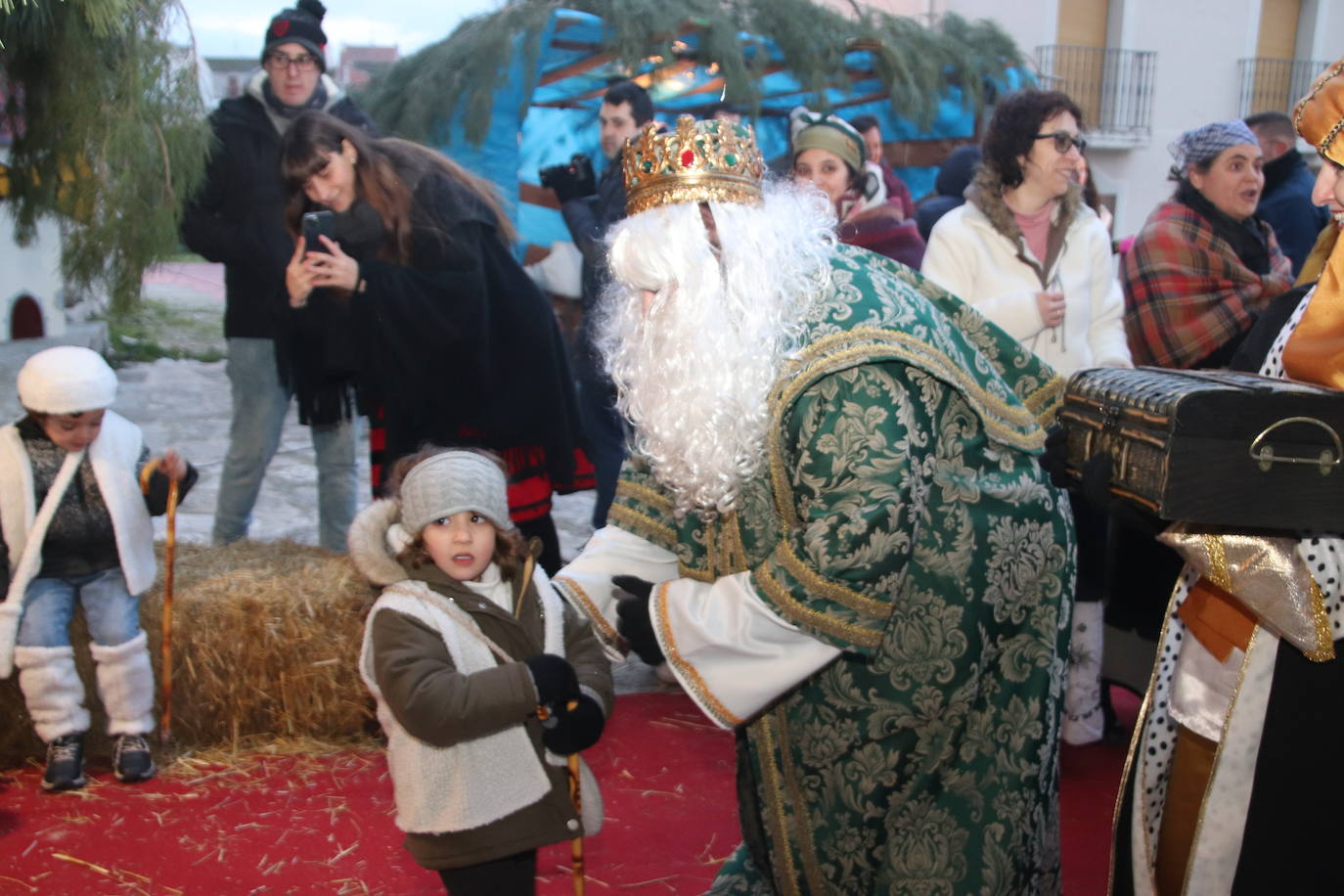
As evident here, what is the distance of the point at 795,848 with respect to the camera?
91.7 inches

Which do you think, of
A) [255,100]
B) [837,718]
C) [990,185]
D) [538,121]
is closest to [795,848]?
[837,718]

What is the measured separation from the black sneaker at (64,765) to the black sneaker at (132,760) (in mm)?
110

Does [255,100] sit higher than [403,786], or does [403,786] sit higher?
[255,100]

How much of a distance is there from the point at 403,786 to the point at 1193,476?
5.39 feet

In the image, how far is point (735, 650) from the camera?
82.7 inches

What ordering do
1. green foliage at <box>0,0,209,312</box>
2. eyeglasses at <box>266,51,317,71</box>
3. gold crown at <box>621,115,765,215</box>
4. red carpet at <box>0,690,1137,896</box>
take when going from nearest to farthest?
gold crown at <box>621,115,765,215</box>
red carpet at <box>0,690,1137,896</box>
green foliage at <box>0,0,209,312</box>
eyeglasses at <box>266,51,317,71</box>

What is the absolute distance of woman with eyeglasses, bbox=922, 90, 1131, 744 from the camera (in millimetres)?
4121

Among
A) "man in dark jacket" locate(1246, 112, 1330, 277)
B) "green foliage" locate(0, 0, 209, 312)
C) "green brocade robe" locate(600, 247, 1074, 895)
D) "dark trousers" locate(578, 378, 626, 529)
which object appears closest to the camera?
"green brocade robe" locate(600, 247, 1074, 895)

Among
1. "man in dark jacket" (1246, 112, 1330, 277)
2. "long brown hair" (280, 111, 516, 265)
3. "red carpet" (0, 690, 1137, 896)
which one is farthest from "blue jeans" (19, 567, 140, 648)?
"man in dark jacket" (1246, 112, 1330, 277)

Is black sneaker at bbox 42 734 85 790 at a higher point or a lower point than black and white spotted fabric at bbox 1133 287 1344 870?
lower

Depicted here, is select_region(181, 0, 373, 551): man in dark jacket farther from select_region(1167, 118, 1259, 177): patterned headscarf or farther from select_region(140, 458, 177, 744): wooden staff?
select_region(1167, 118, 1259, 177): patterned headscarf

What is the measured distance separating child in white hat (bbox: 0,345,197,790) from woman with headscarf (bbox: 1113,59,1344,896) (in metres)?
3.02

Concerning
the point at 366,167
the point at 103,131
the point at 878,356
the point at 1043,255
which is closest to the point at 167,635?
the point at 103,131

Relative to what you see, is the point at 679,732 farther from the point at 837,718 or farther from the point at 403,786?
the point at 837,718
